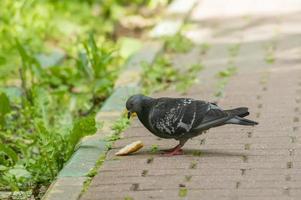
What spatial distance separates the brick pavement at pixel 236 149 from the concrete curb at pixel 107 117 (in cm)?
11

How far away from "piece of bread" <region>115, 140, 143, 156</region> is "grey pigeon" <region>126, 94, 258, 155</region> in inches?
7.6

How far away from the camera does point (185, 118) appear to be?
566 cm

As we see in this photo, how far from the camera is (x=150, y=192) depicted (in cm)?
497

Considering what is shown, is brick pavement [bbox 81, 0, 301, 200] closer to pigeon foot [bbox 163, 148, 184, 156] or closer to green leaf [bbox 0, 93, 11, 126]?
pigeon foot [bbox 163, 148, 184, 156]

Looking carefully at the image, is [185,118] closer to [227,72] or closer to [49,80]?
[227,72]

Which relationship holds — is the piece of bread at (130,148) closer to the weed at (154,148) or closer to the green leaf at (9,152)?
the weed at (154,148)

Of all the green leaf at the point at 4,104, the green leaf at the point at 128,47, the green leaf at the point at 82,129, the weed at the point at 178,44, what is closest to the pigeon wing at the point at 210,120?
the green leaf at the point at 82,129

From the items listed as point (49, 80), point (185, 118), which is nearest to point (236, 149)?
point (185, 118)

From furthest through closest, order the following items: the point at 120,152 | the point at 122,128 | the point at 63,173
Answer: the point at 122,128 < the point at 120,152 < the point at 63,173

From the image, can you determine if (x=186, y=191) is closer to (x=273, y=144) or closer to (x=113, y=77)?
(x=273, y=144)

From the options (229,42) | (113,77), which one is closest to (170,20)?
(229,42)

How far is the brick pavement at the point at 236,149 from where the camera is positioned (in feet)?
16.4

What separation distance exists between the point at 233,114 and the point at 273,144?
48cm

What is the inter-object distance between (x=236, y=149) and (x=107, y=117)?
142cm
